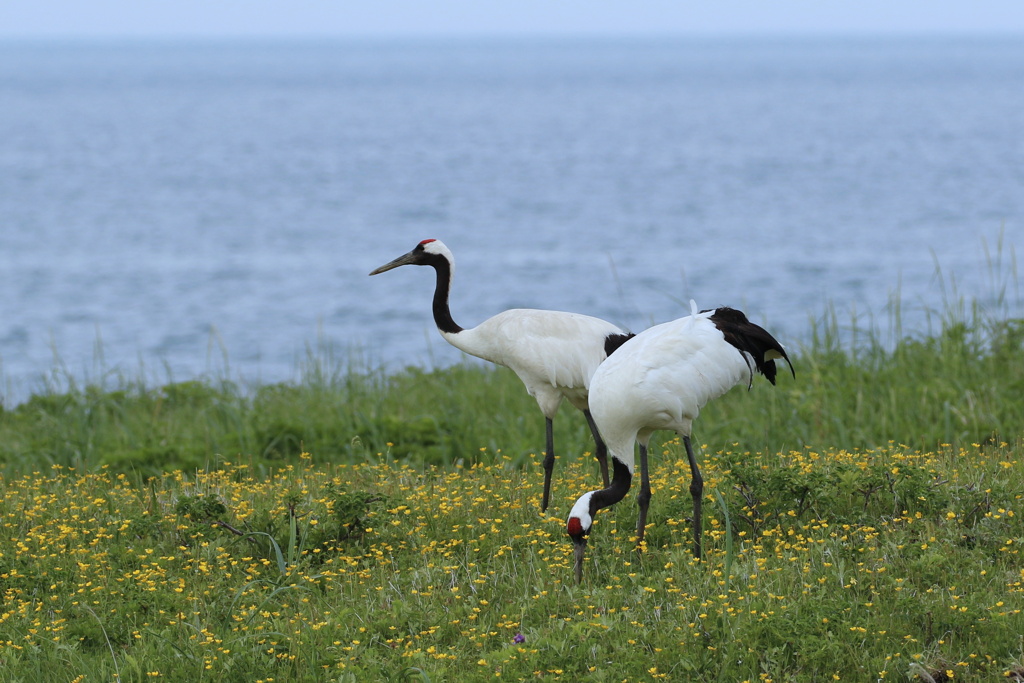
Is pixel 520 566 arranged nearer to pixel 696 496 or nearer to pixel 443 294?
pixel 696 496

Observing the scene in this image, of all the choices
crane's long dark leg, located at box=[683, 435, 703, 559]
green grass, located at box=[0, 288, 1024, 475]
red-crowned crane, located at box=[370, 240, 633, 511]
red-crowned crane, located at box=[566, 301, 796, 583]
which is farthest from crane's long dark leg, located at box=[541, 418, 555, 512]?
green grass, located at box=[0, 288, 1024, 475]

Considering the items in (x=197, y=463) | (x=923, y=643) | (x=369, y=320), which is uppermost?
(x=923, y=643)

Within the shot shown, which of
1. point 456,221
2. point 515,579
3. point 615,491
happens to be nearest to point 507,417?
point 615,491

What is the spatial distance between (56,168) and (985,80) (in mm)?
99692

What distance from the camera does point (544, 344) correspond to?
768 cm

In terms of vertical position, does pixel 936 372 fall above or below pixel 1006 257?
above

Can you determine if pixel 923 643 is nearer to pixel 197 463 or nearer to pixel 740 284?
pixel 197 463

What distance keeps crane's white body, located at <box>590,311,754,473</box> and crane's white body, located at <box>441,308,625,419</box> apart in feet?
2.33

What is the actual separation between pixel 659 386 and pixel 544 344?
1.26 metres

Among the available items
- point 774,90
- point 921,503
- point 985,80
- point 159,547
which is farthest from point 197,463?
point 985,80

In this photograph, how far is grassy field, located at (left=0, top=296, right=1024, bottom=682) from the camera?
525cm

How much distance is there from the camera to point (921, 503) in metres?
6.55

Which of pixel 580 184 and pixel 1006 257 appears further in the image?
pixel 580 184

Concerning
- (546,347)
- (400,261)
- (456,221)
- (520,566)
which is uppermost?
(400,261)
